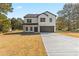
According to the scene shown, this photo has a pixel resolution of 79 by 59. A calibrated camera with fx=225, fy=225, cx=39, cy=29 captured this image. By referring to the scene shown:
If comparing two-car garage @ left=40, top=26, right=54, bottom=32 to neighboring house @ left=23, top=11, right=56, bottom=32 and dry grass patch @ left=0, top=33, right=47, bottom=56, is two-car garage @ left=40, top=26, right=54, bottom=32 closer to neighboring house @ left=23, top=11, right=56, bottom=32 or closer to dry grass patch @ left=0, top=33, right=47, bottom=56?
neighboring house @ left=23, top=11, right=56, bottom=32

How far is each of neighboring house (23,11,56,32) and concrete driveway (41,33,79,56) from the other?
0.11 meters

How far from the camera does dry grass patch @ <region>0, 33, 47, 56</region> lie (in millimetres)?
3410

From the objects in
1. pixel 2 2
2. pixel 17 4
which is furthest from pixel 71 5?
pixel 2 2

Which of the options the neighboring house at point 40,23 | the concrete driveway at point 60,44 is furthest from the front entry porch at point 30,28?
the concrete driveway at point 60,44

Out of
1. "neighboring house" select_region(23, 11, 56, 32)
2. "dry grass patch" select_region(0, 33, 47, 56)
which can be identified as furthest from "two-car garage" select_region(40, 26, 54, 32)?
"dry grass patch" select_region(0, 33, 47, 56)

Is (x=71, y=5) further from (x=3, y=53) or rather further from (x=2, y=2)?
(x=3, y=53)

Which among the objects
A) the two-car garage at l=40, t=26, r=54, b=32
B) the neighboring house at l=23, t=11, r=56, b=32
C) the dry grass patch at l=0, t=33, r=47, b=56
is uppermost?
the neighboring house at l=23, t=11, r=56, b=32

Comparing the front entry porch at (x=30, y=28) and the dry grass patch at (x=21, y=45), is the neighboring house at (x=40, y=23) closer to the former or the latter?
the front entry porch at (x=30, y=28)

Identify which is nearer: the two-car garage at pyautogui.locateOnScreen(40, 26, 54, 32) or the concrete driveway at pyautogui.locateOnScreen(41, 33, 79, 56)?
the concrete driveway at pyautogui.locateOnScreen(41, 33, 79, 56)

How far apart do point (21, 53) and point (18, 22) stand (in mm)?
489

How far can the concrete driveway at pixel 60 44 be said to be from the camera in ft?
11.3

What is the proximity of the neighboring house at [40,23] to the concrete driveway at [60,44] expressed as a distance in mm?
108

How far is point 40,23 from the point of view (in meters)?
3.64

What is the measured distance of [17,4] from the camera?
11.3 feet
